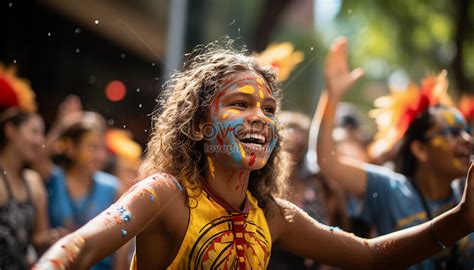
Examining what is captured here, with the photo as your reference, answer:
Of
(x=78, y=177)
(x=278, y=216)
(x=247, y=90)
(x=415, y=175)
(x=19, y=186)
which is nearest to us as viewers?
(x=247, y=90)

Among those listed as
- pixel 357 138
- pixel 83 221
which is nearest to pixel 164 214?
pixel 83 221

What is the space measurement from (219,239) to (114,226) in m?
0.53

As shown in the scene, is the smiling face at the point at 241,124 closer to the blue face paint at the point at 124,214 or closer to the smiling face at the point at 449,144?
the blue face paint at the point at 124,214

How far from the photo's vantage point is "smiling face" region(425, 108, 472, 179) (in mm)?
4168

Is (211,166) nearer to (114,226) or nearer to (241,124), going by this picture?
(241,124)

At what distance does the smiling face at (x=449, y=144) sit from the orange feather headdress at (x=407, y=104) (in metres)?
0.17

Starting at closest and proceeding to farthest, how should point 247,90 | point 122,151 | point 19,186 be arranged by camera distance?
point 247,90
point 19,186
point 122,151

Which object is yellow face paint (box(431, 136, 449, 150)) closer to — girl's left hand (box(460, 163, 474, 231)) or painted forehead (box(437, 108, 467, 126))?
painted forehead (box(437, 108, 467, 126))

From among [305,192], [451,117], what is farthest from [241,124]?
[305,192]

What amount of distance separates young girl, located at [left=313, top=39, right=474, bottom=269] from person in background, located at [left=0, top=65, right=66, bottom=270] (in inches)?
90.4

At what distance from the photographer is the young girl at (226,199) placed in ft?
8.75

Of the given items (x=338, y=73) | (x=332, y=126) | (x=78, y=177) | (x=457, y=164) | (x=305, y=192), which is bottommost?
(x=305, y=192)

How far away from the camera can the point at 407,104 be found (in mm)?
4566

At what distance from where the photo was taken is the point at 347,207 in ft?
16.8
